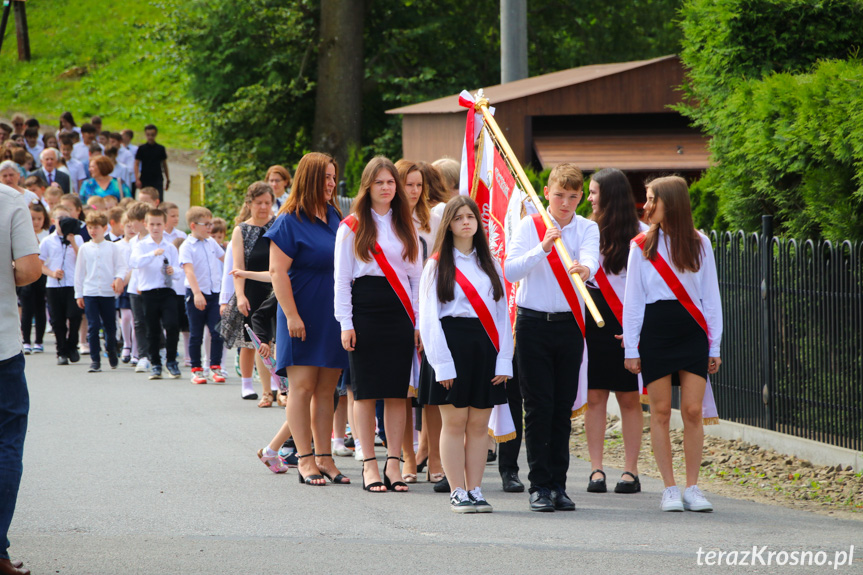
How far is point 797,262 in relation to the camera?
812 cm

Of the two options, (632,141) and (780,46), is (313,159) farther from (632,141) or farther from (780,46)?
(632,141)

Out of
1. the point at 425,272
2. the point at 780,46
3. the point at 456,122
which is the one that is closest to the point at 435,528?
the point at 425,272

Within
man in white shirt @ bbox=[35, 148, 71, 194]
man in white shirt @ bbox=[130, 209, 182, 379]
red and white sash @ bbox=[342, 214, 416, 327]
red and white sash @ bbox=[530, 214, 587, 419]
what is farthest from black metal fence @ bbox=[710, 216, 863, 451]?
man in white shirt @ bbox=[35, 148, 71, 194]

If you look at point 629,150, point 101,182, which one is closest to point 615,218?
point 629,150

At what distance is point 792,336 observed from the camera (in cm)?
825

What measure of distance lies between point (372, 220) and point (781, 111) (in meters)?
3.32

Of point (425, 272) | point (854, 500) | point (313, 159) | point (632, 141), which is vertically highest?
point (632, 141)

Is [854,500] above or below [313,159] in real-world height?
below

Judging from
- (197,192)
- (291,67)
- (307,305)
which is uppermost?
(291,67)

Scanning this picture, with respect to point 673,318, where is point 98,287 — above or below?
above

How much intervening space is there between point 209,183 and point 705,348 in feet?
72.5

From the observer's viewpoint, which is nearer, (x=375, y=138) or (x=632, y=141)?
(x=632, y=141)

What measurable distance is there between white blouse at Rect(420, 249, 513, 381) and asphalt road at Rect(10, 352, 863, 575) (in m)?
0.91

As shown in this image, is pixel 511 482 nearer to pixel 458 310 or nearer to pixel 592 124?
pixel 458 310
